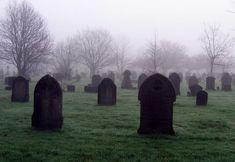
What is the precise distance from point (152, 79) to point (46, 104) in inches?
130

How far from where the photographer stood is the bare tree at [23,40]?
3719cm

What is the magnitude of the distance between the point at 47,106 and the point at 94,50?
2301 inches

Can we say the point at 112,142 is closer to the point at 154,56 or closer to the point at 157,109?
the point at 157,109

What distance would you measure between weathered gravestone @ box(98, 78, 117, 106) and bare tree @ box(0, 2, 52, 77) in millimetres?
21590

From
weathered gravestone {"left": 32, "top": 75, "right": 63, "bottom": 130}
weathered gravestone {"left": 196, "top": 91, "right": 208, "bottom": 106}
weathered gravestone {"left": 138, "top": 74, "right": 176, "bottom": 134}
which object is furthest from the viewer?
weathered gravestone {"left": 196, "top": 91, "right": 208, "bottom": 106}

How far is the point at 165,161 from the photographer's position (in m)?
6.60

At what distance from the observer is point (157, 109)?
9266 millimetres

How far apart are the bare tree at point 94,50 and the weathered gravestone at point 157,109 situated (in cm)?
5251

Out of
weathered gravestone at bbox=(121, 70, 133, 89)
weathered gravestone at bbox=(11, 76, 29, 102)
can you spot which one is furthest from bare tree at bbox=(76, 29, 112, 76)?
weathered gravestone at bbox=(11, 76, 29, 102)

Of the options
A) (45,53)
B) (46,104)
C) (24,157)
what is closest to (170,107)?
(46,104)

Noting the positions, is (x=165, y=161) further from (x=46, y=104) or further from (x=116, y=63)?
(x=116, y=63)

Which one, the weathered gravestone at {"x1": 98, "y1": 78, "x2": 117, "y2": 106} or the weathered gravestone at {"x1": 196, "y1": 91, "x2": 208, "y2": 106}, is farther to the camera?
the weathered gravestone at {"x1": 196, "y1": 91, "x2": 208, "y2": 106}

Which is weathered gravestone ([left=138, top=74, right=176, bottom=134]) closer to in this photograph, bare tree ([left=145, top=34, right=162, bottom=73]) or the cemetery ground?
the cemetery ground

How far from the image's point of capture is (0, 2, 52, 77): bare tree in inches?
1464
